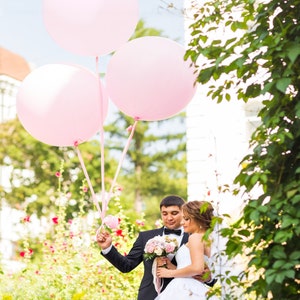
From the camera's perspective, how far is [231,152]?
8.70m

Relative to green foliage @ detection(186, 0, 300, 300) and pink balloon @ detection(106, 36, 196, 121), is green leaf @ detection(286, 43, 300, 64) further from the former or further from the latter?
pink balloon @ detection(106, 36, 196, 121)

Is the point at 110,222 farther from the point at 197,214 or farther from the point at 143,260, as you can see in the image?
the point at 197,214

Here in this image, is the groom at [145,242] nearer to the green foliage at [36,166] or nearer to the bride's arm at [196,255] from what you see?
the bride's arm at [196,255]

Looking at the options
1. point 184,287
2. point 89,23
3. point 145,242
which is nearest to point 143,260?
point 145,242

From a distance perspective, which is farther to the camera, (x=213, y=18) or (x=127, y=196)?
(x=127, y=196)

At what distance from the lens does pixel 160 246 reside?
4672 mm

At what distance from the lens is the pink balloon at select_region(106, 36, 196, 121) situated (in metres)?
5.19

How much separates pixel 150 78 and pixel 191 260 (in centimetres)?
133

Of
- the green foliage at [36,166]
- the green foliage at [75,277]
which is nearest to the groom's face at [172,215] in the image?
the green foliage at [75,277]

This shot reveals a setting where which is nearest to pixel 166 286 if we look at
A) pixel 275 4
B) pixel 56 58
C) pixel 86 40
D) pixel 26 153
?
pixel 86 40

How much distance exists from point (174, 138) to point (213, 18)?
26.5 meters

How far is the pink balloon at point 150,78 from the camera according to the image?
519cm

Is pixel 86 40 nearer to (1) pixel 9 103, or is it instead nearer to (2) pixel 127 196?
(2) pixel 127 196

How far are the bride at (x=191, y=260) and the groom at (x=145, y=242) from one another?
140 mm
